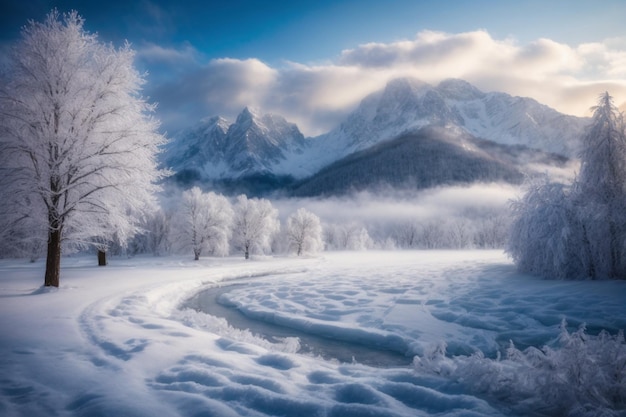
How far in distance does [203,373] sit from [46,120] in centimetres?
1456

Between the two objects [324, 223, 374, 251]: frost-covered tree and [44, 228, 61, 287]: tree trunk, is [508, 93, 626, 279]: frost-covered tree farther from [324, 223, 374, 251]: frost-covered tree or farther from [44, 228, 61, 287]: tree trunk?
[324, 223, 374, 251]: frost-covered tree

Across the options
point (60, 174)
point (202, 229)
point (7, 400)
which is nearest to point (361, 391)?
point (7, 400)

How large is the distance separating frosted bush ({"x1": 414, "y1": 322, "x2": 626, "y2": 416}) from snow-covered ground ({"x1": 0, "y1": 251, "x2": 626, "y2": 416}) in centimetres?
8

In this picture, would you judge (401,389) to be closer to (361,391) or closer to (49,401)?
(361,391)

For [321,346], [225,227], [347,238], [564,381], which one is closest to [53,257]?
[321,346]

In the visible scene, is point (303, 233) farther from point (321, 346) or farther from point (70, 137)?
point (321, 346)

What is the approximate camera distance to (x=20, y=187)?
43.3ft

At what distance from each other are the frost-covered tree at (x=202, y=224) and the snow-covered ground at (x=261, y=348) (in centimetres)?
3056

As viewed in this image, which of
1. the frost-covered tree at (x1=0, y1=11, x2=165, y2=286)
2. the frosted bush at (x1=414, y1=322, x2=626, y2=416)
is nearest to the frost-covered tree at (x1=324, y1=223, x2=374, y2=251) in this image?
the frost-covered tree at (x1=0, y1=11, x2=165, y2=286)

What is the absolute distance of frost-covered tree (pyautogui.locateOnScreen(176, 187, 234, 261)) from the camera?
46.8 metres

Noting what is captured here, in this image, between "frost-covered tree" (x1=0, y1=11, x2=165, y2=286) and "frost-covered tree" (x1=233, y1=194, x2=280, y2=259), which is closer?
"frost-covered tree" (x1=0, y1=11, x2=165, y2=286)

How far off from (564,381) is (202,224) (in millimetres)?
47585

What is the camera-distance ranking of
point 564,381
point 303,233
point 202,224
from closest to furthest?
point 564,381 < point 202,224 < point 303,233

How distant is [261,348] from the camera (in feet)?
23.0
